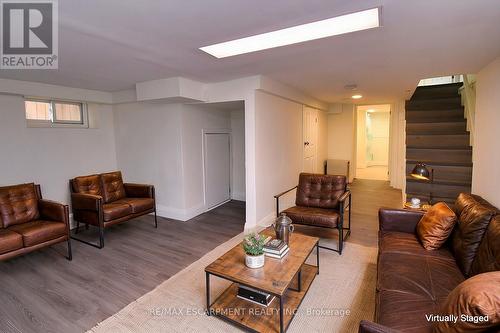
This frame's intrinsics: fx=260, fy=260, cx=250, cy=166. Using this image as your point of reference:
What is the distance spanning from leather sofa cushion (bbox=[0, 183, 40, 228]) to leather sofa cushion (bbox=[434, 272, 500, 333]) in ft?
13.8

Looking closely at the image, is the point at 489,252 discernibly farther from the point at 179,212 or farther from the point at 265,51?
the point at 179,212

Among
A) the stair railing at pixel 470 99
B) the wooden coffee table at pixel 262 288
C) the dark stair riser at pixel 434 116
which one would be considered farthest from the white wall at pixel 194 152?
the stair railing at pixel 470 99

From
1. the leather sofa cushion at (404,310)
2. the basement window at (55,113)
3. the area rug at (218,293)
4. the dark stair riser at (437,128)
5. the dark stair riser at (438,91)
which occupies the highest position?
the dark stair riser at (438,91)

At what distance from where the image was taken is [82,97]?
4297 millimetres

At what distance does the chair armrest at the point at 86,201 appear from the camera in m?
3.47

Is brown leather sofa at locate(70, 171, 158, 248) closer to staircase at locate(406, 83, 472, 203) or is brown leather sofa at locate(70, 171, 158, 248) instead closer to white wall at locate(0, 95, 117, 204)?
white wall at locate(0, 95, 117, 204)

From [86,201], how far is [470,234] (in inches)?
168

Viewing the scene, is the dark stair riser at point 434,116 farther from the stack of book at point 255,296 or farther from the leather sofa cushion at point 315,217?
the stack of book at point 255,296

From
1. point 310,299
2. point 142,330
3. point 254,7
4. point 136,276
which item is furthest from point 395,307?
point 136,276

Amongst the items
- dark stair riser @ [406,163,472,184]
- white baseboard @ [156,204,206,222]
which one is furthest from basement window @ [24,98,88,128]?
dark stair riser @ [406,163,472,184]

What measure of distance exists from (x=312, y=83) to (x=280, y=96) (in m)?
0.54

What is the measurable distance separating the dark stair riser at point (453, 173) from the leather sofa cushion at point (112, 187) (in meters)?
5.30

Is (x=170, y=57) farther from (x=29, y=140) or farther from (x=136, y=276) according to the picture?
(x=29, y=140)

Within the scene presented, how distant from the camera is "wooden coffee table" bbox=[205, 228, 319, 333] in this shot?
1.84 meters
